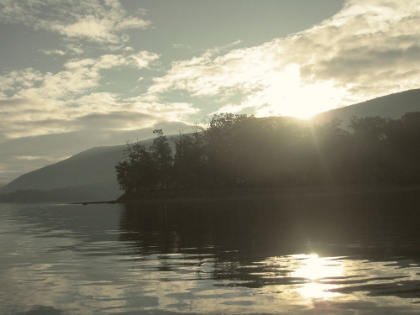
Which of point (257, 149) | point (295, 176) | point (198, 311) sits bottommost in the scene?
point (198, 311)

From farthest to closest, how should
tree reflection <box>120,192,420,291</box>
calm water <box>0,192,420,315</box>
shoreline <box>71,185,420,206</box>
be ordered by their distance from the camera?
1. shoreline <box>71,185,420,206</box>
2. tree reflection <box>120,192,420,291</box>
3. calm water <box>0,192,420,315</box>

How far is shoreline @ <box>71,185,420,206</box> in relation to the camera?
122625mm

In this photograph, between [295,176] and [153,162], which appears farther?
[153,162]

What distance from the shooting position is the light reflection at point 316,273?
491 inches

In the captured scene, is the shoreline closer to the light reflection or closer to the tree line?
the tree line

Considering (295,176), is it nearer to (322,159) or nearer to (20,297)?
(322,159)

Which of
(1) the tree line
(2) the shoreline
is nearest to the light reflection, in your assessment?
(2) the shoreline

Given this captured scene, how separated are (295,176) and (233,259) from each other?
123 m

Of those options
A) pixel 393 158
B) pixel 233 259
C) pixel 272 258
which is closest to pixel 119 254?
pixel 233 259

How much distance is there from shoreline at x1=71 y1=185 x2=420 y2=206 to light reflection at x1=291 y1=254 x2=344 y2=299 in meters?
97.9

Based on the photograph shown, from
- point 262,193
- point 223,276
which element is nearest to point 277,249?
point 223,276

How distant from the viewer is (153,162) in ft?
549

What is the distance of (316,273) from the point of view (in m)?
15.2

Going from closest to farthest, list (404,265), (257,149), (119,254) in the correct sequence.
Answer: (404,265) → (119,254) → (257,149)
